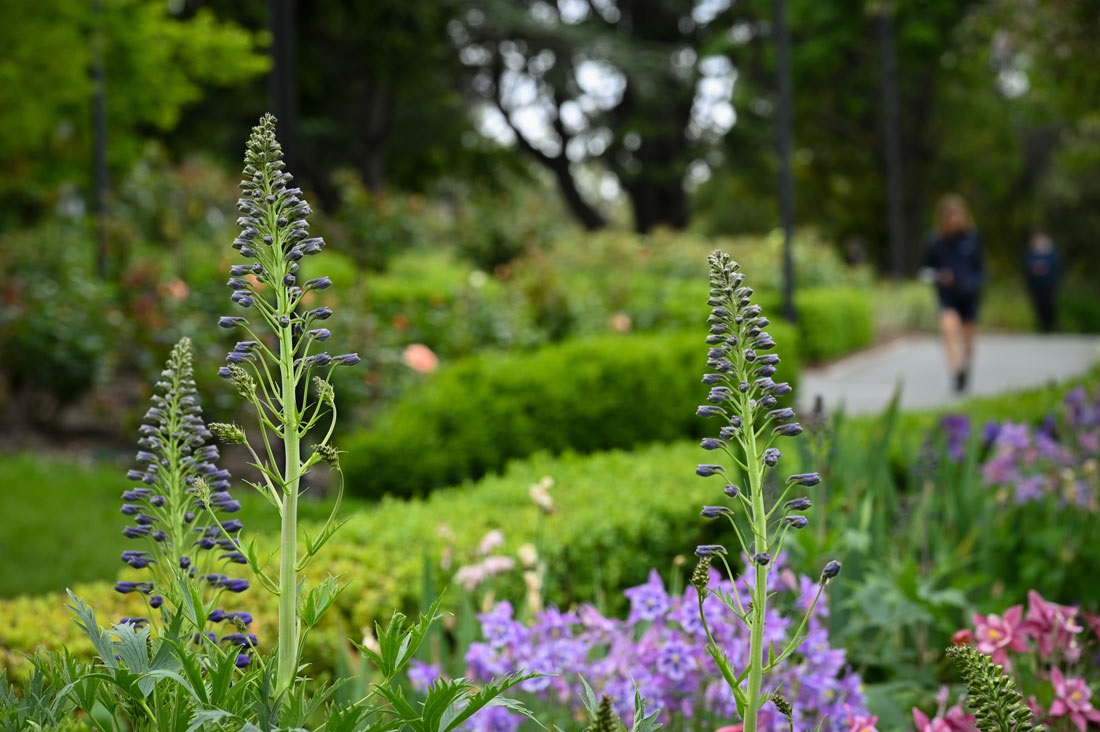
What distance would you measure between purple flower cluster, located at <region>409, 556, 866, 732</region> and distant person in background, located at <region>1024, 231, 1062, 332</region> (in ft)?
67.9

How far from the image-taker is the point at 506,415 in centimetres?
647

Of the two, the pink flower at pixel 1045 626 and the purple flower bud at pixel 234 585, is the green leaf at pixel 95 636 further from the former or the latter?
the pink flower at pixel 1045 626

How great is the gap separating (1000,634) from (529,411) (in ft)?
15.0

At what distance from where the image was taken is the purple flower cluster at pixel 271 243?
1373mm

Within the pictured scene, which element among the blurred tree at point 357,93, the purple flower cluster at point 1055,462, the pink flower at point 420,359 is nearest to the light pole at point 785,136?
the pink flower at point 420,359

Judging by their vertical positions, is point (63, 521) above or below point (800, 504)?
below

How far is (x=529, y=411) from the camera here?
6707mm

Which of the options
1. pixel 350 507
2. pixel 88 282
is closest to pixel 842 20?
pixel 88 282

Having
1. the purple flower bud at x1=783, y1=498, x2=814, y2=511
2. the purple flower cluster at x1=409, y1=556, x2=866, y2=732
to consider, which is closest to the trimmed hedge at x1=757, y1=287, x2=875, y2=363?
the purple flower cluster at x1=409, y1=556, x2=866, y2=732

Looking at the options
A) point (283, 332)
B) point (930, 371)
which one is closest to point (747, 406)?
point (283, 332)

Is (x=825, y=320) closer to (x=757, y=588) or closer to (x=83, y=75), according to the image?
(x=83, y=75)

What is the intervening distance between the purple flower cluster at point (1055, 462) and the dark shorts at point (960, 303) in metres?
6.83

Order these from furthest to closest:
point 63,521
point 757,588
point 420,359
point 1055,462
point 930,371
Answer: point 930,371 < point 420,359 < point 63,521 < point 1055,462 < point 757,588

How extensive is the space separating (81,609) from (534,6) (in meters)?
27.9
